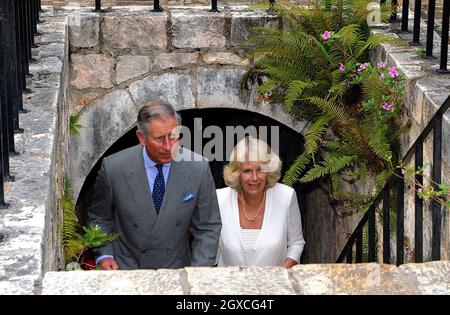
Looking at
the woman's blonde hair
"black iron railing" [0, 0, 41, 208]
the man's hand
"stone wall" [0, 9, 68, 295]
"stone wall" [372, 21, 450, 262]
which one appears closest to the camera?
"stone wall" [0, 9, 68, 295]

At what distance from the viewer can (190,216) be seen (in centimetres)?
489

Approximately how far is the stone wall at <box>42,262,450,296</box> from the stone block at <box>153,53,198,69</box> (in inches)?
157

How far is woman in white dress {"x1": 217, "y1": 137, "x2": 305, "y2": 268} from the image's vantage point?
5.26m

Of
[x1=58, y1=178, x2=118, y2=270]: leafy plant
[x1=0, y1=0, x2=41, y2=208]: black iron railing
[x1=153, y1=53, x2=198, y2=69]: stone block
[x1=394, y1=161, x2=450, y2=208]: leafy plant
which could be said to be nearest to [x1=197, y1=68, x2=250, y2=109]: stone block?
[x1=153, y1=53, x2=198, y2=69]: stone block

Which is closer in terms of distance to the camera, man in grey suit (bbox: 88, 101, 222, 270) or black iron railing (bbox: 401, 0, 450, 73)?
man in grey suit (bbox: 88, 101, 222, 270)

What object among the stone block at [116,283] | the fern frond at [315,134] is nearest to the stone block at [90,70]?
the fern frond at [315,134]

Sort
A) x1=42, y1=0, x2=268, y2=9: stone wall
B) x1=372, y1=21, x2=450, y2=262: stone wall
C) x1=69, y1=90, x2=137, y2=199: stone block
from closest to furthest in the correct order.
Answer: x1=372, y1=21, x2=450, y2=262: stone wall, x1=69, y1=90, x2=137, y2=199: stone block, x1=42, y1=0, x2=268, y2=9: stone wall

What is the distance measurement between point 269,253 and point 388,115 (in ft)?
3.80

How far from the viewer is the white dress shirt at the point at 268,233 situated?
531cm

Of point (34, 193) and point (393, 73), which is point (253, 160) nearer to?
point (393, 73)

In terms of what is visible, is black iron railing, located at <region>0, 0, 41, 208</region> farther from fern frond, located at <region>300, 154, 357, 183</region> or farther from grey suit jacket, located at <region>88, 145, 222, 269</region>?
fern frond, located at <region>300, 154, 357, 183</region>

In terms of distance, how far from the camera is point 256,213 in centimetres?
537

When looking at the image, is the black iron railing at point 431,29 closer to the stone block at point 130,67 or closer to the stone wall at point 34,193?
the stone block at point 130,67
